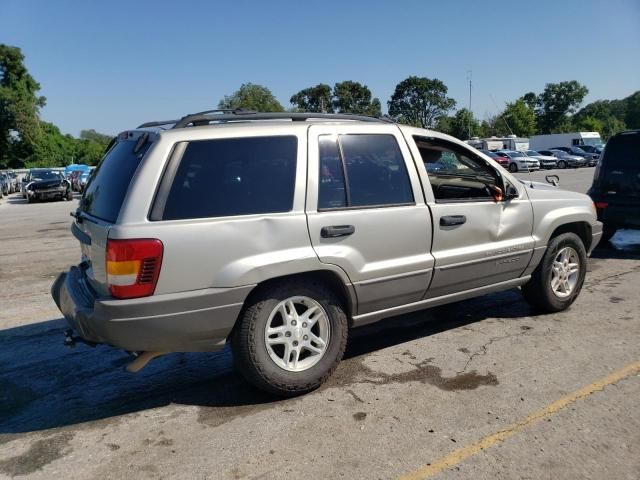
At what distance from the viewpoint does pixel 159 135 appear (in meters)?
3.43

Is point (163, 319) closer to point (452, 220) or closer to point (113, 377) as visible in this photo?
point (113, 377)

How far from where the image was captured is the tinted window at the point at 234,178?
336 cm

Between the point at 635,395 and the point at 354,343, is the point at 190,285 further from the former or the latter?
the point at 635,395

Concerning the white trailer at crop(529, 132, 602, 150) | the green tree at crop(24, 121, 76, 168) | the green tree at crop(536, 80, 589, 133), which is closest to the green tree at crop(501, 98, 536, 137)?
the green tree at crop(536, 80, 589, 133)

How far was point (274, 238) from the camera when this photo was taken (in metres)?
3.51

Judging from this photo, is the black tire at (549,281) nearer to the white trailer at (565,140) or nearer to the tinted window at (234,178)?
the tinted window at (234,178)

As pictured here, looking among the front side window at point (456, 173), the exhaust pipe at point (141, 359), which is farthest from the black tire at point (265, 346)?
the front side window at point (456, 173)

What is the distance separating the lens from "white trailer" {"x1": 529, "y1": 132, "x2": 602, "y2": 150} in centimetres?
5475

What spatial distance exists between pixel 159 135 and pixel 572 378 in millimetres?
3236

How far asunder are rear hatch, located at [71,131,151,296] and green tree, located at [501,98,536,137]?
92.8 metres

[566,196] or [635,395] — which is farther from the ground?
[566,196]

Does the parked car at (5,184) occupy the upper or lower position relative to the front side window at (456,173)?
lower

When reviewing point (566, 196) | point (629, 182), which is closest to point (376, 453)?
point (566, 196)

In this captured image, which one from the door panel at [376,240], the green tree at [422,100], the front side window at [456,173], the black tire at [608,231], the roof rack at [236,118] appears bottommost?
the black tire at [608,231]
